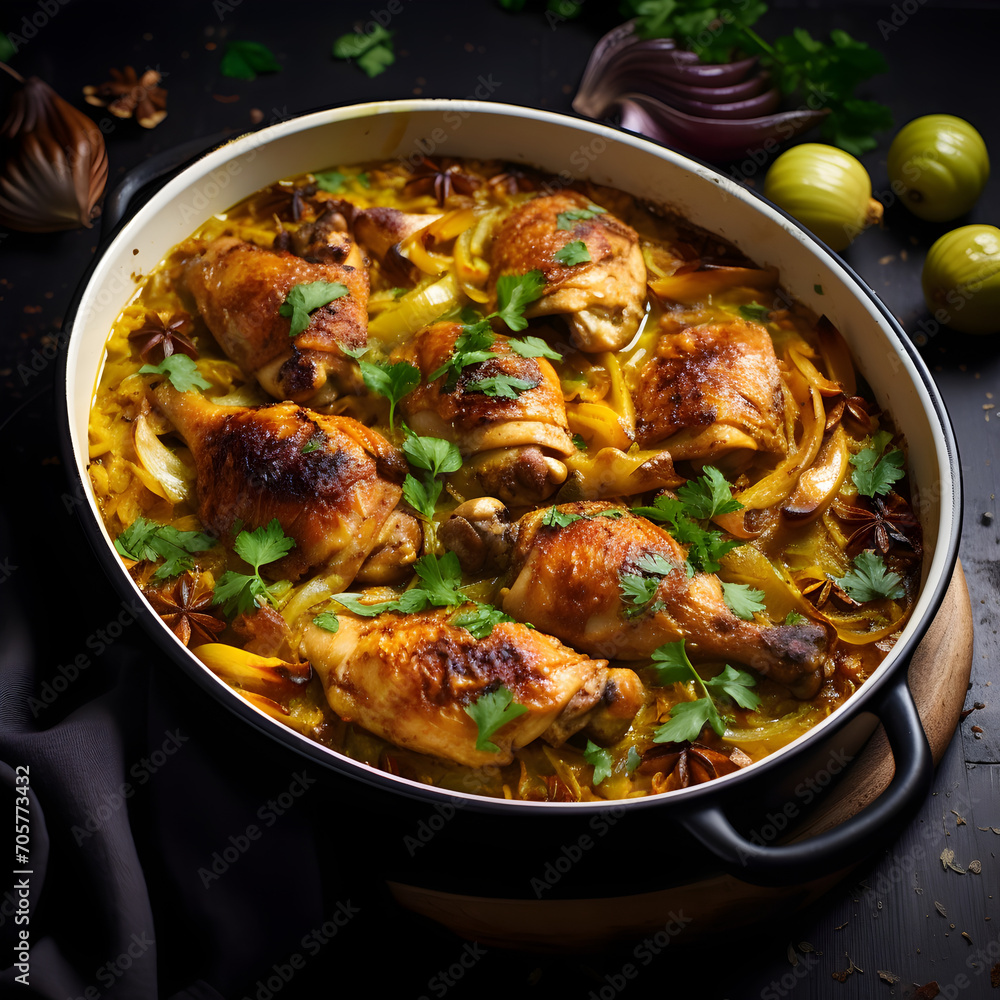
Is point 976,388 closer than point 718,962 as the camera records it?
No

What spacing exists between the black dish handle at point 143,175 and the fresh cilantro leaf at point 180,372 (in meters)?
0.47

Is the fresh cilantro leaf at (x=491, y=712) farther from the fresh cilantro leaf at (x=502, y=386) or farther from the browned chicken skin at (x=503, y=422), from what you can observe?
the fresh cilantro leaf at (x=502, y=386)

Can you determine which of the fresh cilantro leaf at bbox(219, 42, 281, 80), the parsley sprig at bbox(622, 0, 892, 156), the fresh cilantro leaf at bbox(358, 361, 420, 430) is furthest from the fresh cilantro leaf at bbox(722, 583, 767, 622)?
the fresh cilantro leaf at bbox(219, 42, 281, 80)

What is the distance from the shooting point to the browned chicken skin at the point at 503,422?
289cm

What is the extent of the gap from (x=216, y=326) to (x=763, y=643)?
6.86 feet

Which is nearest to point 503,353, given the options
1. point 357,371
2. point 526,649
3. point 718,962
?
point 357,371

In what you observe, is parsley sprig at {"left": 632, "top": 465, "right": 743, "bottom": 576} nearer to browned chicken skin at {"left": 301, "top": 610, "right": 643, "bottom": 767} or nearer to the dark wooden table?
browned chicken skin at {"left": 301, "top": 610, "right": 643, "bottom": 767}

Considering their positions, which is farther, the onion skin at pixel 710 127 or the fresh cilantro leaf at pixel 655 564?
the onion skin at pixel 710 127

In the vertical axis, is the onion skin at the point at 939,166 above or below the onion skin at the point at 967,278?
above

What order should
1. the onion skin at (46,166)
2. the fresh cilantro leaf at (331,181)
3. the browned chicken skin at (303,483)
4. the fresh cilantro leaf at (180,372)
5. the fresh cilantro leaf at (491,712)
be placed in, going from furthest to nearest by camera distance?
the onion skin at (46,166)
the fresh cilantro leaf at (331,181)
the fresh cilantro leaf at (180,372)
the browned chicken skin at (303,483)
the fresh cilantro leaf at (491,712)

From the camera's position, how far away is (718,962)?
292 cm

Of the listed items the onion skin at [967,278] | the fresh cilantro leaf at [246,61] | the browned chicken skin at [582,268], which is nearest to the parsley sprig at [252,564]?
the browned chicken skin at [582,268]

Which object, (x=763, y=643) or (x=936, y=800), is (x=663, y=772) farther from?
(x=936, y=800)

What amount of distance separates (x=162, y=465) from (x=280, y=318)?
62 centimetres
